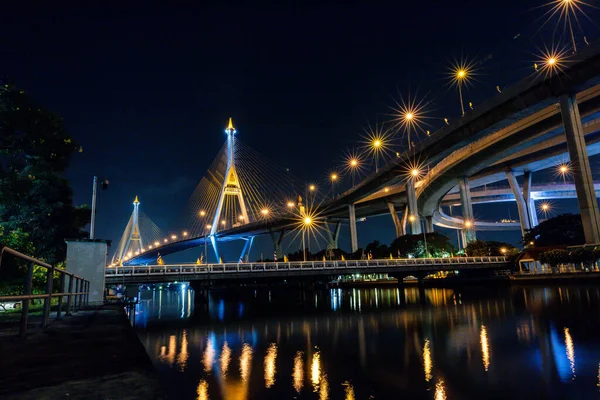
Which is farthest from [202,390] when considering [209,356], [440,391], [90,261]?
[90,261]

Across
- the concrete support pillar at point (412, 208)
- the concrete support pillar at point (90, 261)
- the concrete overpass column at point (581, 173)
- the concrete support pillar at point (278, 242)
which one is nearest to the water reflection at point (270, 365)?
the concrete support pillar at point (90, 261)

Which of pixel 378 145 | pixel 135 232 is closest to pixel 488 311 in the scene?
pixel 378 145

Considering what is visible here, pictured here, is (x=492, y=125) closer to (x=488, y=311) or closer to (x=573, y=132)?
(x=573, y=132)

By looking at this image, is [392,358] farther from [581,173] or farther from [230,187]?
[230,187]

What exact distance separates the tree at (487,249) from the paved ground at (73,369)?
6782 centimetres

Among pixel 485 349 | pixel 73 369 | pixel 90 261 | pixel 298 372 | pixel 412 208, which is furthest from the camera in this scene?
pixel 412 208

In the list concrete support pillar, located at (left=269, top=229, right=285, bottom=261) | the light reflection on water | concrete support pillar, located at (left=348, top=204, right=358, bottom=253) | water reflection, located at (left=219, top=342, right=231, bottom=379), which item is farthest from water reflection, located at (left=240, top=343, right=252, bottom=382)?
concrete support pillar, located at (left=269, top=229, right=285, bottom=261)

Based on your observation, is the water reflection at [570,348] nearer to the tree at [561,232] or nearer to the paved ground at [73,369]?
the paved ground at [73,369]

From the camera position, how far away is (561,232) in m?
58.4

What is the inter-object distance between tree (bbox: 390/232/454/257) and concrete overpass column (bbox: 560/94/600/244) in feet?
91.4

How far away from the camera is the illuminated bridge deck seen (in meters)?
37.3

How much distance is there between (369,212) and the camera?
121 meters

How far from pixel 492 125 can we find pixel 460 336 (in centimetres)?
4730

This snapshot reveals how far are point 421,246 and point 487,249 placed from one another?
11304 millimetres
